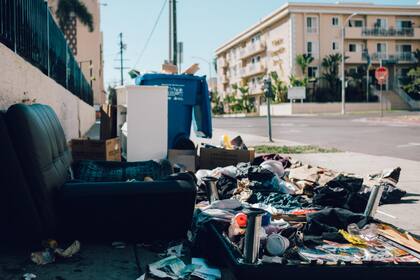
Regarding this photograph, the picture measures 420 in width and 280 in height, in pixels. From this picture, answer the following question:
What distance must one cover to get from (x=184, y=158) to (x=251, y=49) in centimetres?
6416

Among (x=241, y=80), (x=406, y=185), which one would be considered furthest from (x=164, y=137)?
(x=241, y=80)

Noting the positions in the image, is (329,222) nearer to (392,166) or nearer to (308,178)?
(308,178)

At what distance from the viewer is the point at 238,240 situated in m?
3.60

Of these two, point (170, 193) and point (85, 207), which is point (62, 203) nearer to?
point (85, 207)

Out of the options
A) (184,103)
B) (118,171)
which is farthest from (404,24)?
(118,171)

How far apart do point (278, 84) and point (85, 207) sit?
57085 millimetres

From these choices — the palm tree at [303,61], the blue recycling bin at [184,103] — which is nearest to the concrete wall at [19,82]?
the blue recycling bin at [184,103]

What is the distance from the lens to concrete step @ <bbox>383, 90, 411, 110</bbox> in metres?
60.0

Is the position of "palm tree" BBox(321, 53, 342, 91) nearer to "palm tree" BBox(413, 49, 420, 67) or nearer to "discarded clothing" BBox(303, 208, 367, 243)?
"palm tree" BBox(413, 49, 420, 67)

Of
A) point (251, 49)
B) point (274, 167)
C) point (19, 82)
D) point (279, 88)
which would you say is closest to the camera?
point (19, 82)

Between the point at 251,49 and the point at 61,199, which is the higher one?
the point at 251,49

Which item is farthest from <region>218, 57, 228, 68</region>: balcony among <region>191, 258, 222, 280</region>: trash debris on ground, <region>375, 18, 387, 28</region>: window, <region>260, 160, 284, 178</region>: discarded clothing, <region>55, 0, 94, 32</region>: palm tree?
<region>191, 258, 222, 280</region>: trash debris on ground

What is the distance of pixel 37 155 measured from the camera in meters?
3.29

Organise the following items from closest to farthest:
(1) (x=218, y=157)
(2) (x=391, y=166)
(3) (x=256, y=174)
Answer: (3) (x=256, y=174) → (1) (x=218, y=157) → (2) (x=391, y=166)
